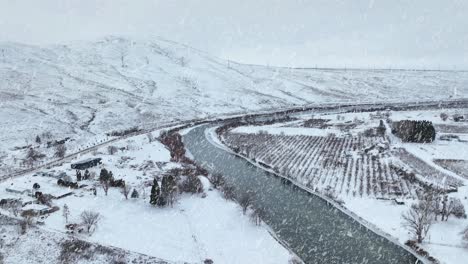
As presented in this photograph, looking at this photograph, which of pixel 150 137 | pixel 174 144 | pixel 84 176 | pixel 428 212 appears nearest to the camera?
pixel 428 212

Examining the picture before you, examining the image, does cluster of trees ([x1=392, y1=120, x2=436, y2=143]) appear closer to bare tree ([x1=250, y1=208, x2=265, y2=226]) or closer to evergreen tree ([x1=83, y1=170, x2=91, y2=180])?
bare tree ([x1=250, y1=208, x2=265, y2=226])

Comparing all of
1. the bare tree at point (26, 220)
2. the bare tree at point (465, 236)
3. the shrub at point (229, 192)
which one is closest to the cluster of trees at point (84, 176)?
the bare tree at point (26, 220)

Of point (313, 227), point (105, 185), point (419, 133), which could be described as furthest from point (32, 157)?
point (419, 133)

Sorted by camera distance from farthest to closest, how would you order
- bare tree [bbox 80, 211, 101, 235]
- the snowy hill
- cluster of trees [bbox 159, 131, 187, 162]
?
the snowy hill
cluster of trees [bbox 159, 131, 187, 162]
bare tree [bbox 80, 211, 101, 235]

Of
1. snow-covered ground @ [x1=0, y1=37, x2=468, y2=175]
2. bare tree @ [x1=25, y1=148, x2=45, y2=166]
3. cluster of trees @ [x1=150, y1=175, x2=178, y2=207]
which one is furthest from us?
snow-covered ground @ [x1=0, y1=37, x2=468, y2=175]

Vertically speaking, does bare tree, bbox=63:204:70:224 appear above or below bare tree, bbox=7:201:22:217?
above

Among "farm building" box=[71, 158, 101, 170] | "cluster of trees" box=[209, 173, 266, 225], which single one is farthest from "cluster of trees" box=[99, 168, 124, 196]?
"cluster of trees" box=[209, 173, 266, 225]

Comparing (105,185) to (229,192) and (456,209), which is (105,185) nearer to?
(229,192)
